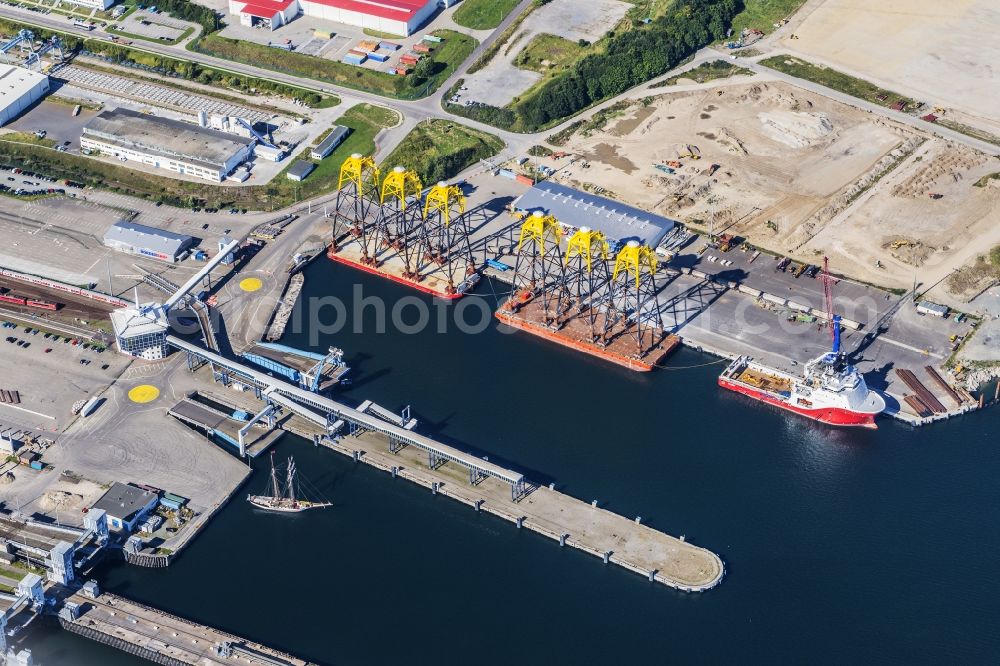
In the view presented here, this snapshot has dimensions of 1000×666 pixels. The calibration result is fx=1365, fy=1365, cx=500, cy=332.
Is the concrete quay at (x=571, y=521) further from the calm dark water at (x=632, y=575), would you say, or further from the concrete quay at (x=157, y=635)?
the concrete quay at (x=157, y=635)

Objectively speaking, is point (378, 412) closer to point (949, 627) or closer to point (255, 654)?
point (255, 654)

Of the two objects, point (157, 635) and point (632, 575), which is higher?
point (157, 635)

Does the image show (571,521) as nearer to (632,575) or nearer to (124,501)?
(632,575)

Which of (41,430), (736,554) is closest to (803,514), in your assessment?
(736,554)

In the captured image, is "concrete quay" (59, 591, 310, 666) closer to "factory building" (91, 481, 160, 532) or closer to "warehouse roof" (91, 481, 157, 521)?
"factory building" (91, 481, 160, 532)

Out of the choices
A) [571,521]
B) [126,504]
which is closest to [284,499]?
[126,504]

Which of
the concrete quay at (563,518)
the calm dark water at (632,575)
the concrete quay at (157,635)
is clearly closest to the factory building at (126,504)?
the calm dark water at (632,575)
